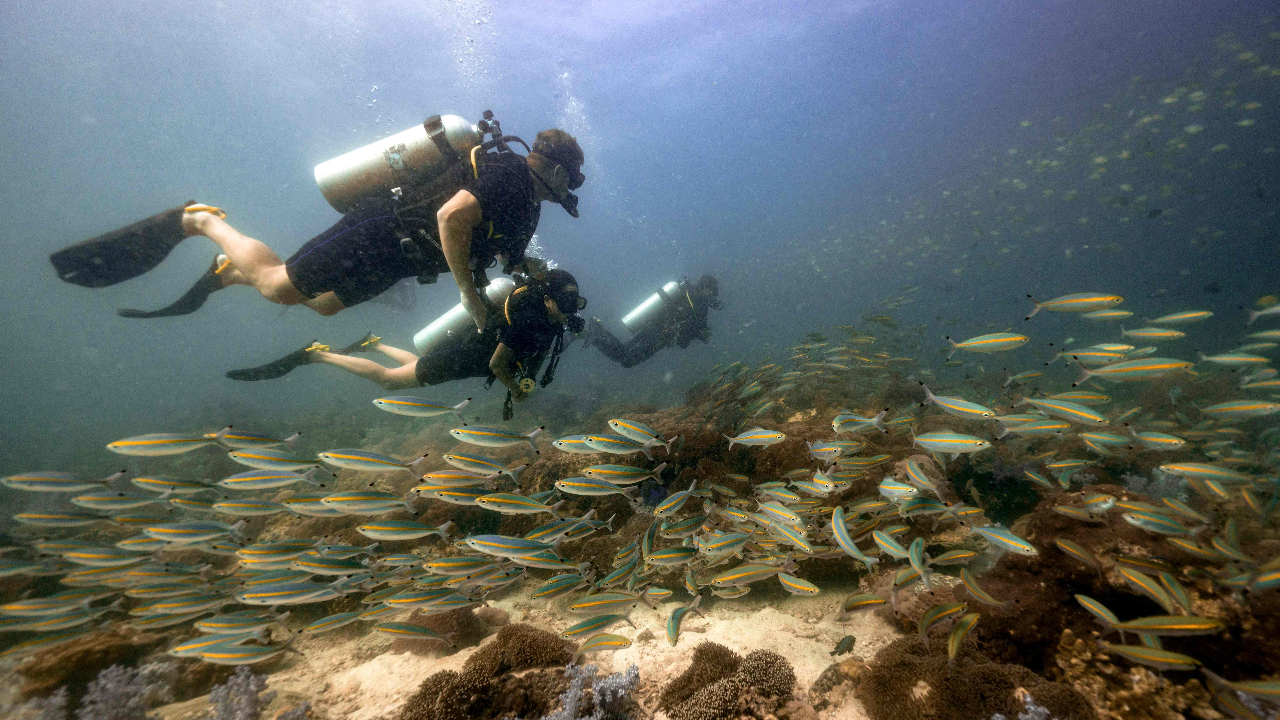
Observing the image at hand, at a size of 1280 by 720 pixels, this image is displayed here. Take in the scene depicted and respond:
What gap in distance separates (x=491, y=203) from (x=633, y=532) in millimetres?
4474

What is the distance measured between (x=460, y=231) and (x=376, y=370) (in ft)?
10.8

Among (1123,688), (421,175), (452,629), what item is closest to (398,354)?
(421,175)

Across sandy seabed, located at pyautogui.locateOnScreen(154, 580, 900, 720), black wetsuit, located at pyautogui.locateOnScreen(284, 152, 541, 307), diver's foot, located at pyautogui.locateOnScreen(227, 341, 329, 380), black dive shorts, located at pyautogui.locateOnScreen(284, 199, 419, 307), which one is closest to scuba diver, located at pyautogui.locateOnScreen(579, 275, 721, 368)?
diver's foot, located at pyautogui.locateOnScreen(227, 341, 329, 380)

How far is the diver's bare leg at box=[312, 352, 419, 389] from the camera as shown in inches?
257

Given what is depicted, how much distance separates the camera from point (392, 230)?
5.36 metres

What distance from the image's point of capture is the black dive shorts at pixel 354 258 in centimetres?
506

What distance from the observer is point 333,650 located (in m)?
4.64

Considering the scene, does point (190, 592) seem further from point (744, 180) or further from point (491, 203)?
point (744, 180)

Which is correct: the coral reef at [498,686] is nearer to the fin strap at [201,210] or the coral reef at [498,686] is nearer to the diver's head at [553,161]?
the diver's head at [553,161]

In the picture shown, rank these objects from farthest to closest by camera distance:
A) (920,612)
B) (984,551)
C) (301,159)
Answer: (301,159) < (984,551) < (920,612)

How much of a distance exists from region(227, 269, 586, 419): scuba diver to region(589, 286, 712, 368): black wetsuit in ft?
26.7

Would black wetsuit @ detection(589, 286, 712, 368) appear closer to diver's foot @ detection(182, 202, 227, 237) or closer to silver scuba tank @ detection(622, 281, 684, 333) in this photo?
silver scuba tank @ detection(622, 281, 684, 333)

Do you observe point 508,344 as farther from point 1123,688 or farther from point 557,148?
point 1123,688

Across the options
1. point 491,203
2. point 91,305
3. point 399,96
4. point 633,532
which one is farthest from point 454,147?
point 91,305
